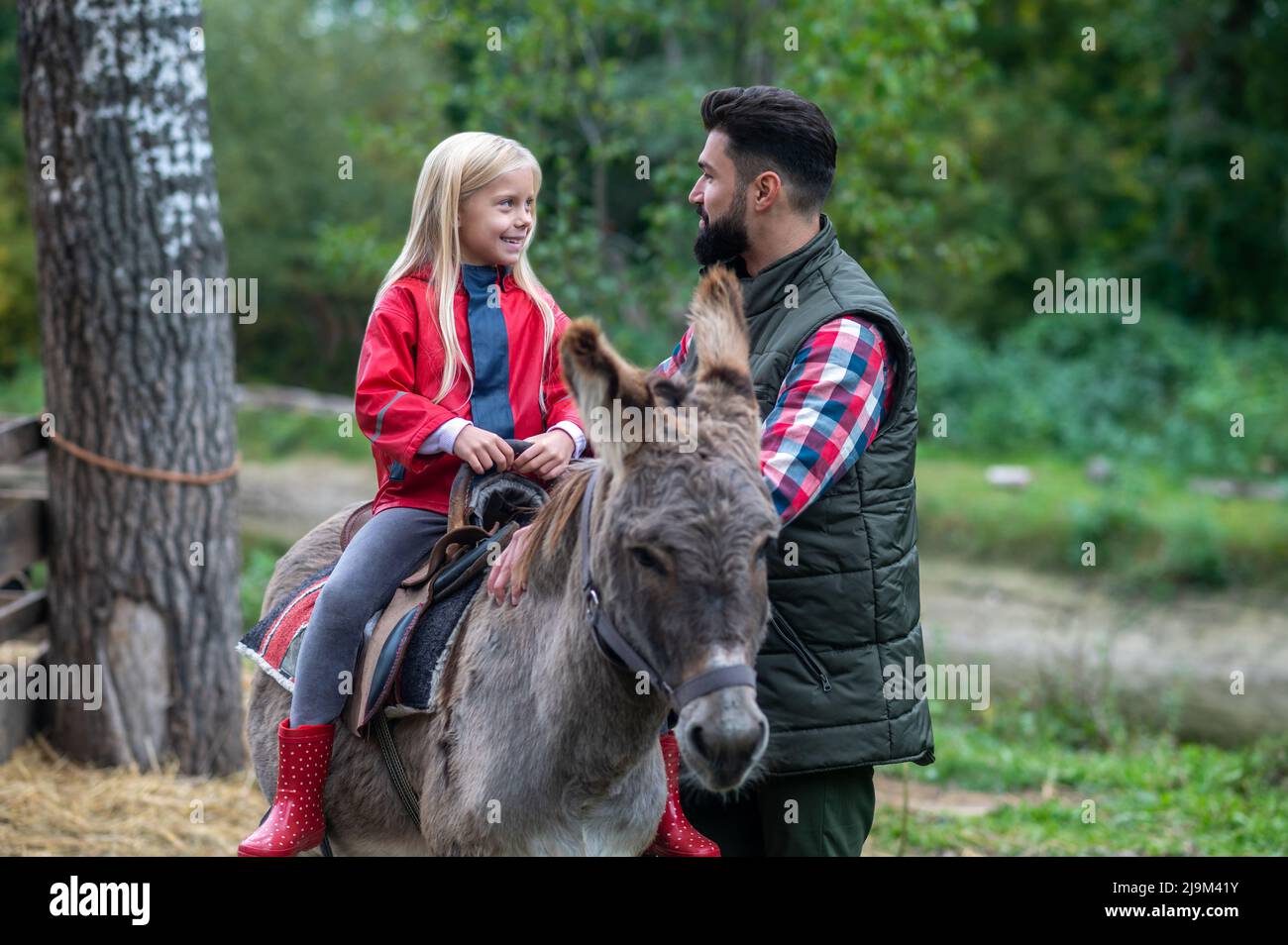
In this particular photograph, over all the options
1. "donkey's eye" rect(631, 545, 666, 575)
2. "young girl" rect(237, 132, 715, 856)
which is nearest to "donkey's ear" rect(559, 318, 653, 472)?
"donkey's eye" rect(631, 545, 666, 575)

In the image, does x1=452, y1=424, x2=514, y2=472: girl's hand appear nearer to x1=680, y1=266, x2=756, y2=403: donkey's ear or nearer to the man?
the man

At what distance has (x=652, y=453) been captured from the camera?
2.45 m

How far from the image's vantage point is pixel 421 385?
323cm

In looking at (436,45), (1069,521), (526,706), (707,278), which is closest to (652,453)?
(707,278)

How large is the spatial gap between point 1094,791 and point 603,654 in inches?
170

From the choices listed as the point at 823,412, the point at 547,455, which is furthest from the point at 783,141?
the point at 547,455

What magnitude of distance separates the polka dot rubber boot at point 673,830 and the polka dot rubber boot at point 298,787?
868 mm

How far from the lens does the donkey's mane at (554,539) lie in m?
2.78

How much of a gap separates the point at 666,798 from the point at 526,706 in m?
0.51

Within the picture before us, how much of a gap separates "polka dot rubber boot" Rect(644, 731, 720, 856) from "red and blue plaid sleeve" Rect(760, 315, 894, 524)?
0.78 meters

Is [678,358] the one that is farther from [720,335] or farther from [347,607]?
[347,607]

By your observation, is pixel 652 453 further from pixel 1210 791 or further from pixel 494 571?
pixel 1210 791

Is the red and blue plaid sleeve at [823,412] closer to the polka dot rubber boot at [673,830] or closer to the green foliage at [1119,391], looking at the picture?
the polka dot rubber boot at [673,830]

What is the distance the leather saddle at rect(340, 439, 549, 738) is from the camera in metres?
3.10
